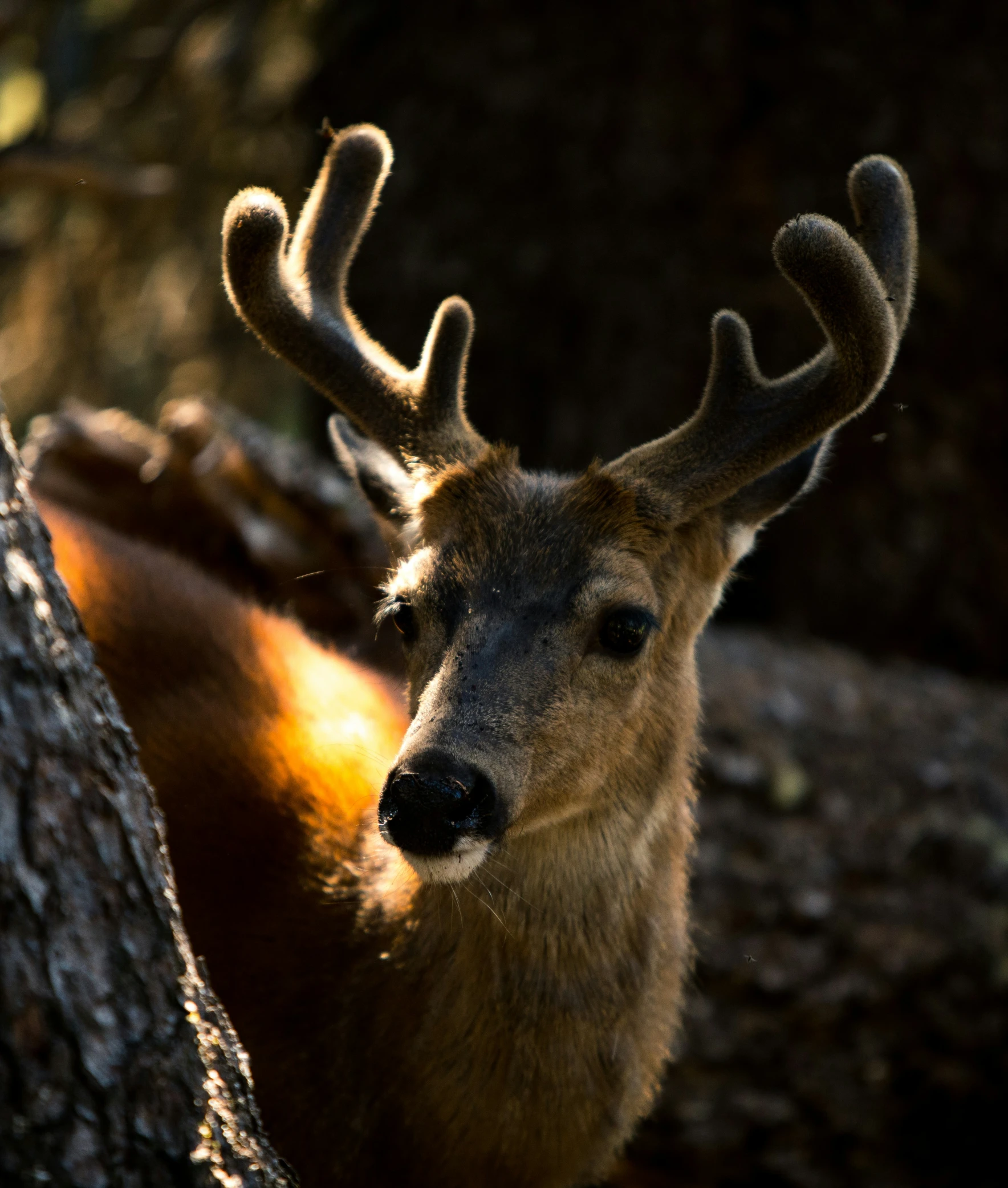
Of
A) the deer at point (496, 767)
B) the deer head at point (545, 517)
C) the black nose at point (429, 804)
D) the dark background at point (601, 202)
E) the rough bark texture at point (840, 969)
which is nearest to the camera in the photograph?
the black nose at point (429, 804)

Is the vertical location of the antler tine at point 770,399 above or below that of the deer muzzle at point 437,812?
above

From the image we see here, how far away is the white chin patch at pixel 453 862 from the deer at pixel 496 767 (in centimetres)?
1

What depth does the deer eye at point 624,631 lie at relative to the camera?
2.73m

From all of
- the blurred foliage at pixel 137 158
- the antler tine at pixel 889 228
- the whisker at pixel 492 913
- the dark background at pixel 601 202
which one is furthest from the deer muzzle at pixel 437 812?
the blurred foliage at pixel 137 158

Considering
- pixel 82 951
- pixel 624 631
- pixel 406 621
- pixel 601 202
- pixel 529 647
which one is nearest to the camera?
pixel 82 951

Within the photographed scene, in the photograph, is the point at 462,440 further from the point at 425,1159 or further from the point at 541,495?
the point at 425,1159

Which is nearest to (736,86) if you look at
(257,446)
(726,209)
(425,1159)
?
(726,209)

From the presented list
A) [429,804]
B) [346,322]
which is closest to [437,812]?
[429,804]

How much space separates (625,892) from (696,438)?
1.11m

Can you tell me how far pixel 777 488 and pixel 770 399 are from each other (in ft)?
0.97

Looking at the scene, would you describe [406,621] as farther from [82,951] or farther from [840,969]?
[840,969]

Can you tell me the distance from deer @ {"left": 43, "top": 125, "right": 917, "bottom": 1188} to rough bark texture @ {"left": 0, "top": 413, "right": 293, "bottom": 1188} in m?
0.67

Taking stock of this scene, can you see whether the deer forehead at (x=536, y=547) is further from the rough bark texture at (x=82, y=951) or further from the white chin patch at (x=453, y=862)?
the rough bark texture at (x=82, y=951)

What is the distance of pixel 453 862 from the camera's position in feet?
7.74
